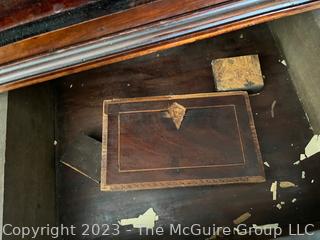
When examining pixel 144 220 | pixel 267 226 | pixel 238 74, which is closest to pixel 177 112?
pixel 238 74

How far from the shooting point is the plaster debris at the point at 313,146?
149 centimetres

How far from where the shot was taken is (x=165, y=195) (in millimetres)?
1451

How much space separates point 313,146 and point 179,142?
59cm

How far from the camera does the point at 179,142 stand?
1495 millimetres

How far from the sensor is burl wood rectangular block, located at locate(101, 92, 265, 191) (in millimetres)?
1429

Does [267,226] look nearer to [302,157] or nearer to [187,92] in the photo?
[302,157]

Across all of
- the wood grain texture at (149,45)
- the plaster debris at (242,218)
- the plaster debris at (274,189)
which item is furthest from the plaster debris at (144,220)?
the wood grain texture at (149,45)

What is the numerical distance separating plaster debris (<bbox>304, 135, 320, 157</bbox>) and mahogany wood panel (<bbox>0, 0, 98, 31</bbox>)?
109cm

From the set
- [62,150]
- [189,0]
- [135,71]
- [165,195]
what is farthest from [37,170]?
[189,0]

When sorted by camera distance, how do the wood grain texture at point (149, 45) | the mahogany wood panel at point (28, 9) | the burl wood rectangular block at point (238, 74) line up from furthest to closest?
the burl wood rectangular block at point (238, 74) → the wood grain texture at point (149, 45) → the mahogany wood panel at point (28, 9)

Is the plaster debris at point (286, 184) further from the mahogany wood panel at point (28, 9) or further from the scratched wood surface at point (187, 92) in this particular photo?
the mahogany wood panel at point (28, 9)

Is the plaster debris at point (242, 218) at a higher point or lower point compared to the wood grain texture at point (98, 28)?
lower

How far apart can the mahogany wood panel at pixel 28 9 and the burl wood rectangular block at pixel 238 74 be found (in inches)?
30.8

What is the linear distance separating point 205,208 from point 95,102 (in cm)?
73
